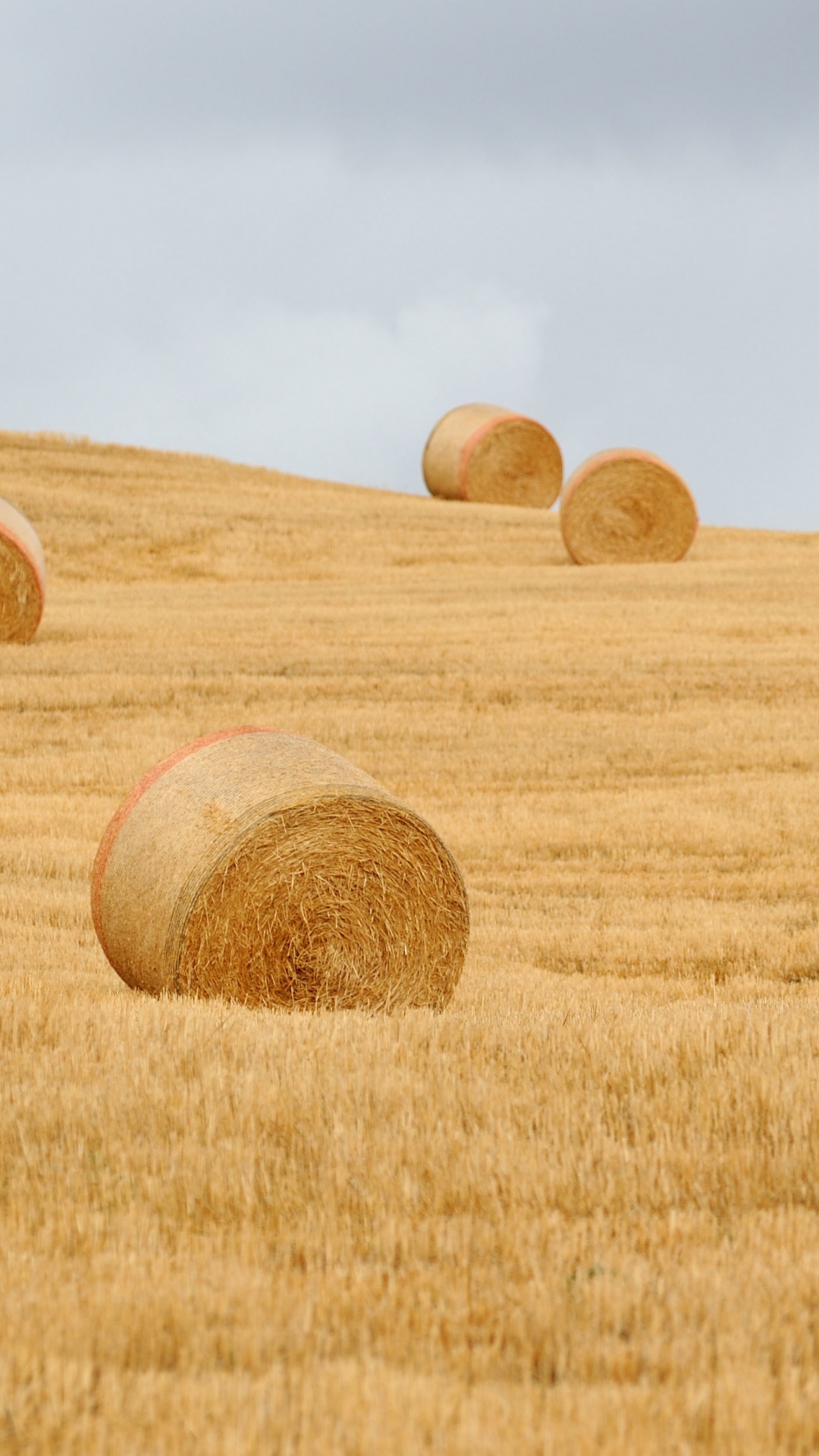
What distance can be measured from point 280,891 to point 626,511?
2131 cm

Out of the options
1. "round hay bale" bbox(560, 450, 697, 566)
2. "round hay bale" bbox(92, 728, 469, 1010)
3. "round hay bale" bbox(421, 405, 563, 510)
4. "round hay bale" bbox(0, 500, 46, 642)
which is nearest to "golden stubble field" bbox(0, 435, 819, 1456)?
"round hay bale" bbox(92, 728, 469, 1010)

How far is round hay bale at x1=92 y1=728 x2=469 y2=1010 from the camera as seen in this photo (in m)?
7.19

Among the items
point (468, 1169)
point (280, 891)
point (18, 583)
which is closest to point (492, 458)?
point (18, 583)

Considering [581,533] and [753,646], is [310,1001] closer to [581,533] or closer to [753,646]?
[753,646]

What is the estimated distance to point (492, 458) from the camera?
3634 centimetres

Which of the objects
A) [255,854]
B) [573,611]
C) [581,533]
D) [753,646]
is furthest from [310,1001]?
[581,533]

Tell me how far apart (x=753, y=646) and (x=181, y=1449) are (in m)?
16.8

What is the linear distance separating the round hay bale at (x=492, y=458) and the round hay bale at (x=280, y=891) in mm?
29149

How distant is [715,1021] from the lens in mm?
5703

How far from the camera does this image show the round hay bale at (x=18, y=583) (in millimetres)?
18906

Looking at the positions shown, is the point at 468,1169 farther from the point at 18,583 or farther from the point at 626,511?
the point at 626,511

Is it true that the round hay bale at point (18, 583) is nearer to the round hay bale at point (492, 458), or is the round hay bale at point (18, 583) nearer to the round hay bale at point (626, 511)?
the round hay bale at point (626, 511)

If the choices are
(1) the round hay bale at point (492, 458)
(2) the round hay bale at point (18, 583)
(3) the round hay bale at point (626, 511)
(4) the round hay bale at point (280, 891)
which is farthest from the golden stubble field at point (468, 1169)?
(1) the round hay bale at point (492, 458)

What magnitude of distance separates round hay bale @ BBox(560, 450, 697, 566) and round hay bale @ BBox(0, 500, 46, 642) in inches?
407
